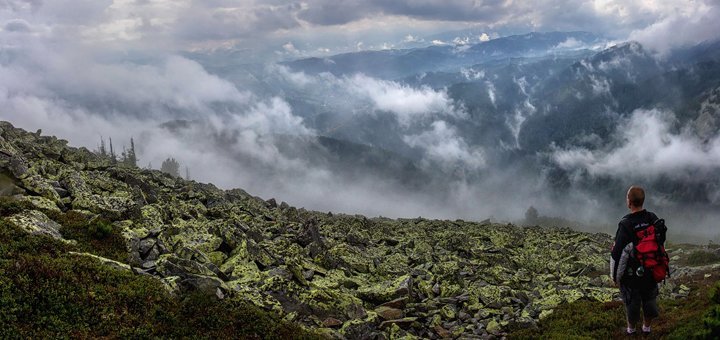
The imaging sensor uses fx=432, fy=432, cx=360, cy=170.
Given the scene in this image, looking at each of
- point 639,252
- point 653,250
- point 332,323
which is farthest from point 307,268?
point 653,250

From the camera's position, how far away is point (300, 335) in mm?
14117

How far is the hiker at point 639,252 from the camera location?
12.1 meters

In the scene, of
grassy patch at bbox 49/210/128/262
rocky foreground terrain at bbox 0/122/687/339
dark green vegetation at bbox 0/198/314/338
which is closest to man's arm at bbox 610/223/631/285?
rocky foreground terrain at bbox 0/122/687/339

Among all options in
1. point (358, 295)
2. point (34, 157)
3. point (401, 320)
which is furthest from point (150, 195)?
point (401, 320)

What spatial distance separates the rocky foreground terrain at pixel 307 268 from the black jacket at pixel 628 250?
24.5 feet

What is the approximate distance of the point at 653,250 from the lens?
12.1m

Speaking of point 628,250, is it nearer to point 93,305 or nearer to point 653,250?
point 653,250

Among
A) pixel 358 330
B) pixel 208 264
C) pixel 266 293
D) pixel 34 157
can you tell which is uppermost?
pixel 34 157

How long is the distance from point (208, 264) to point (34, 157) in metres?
23.6

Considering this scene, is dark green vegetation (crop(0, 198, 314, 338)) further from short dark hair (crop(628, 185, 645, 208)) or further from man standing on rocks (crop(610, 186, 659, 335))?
short dark hair (crop(628, 185, 645, 208))

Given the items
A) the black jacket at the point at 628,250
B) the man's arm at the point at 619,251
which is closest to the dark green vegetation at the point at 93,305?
the man's arm at the point at 619,251

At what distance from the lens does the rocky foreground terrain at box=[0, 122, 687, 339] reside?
1725cm

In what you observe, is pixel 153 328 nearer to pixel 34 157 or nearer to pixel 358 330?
pixel 358 330

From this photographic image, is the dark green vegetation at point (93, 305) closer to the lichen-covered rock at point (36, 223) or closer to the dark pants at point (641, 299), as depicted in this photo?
the lichen-covered rock at point (36, 223)
